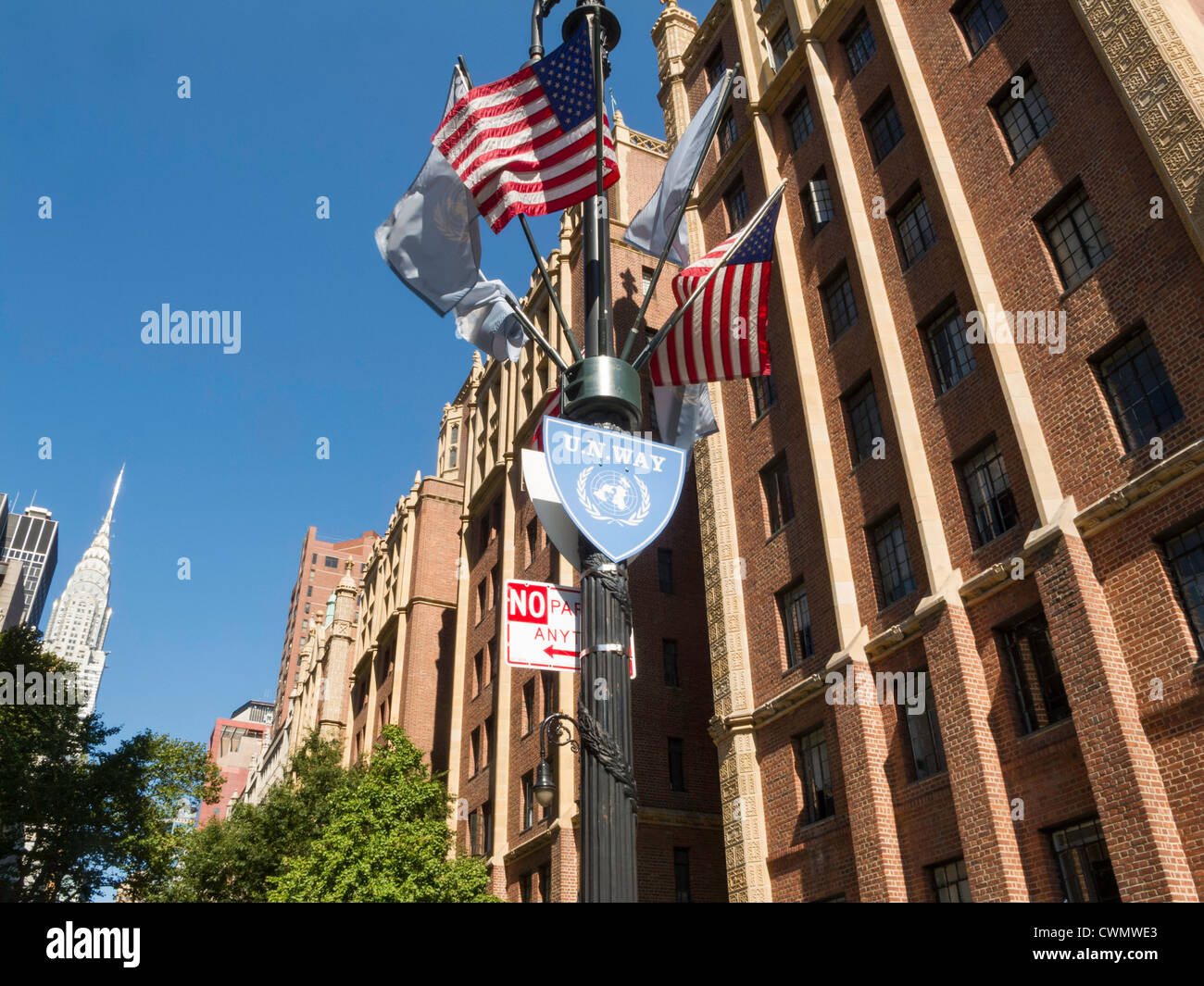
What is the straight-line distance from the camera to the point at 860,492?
69.7 feet

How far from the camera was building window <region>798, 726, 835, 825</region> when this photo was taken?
66.1ft

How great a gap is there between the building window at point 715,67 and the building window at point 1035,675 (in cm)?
2364

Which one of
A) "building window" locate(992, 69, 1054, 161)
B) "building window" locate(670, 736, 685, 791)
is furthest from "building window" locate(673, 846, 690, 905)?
"building window" locate(992, 69, 1054, 161)

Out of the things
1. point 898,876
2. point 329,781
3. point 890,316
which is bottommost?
point 898,876

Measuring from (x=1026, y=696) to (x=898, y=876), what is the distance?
14.0ft

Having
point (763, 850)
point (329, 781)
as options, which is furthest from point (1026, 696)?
point (329, 781)

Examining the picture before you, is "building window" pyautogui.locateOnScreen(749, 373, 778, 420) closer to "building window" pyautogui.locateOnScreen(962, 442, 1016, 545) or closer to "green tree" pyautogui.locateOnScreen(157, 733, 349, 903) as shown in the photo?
"building window" pyautogui.locateOnScreen(962, 442, 1016, 545)

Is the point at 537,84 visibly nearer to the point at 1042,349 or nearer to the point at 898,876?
the point at 1042,349

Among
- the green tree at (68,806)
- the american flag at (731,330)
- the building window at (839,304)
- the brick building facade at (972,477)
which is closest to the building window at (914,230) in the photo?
the brick building facade at (972,477)

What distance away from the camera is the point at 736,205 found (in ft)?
98.0

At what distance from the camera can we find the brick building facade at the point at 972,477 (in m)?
14.4

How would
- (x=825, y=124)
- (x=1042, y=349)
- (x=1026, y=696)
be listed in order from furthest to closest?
(x=825, y=124), (x=1042, y=349), (x=1026, y=696)
